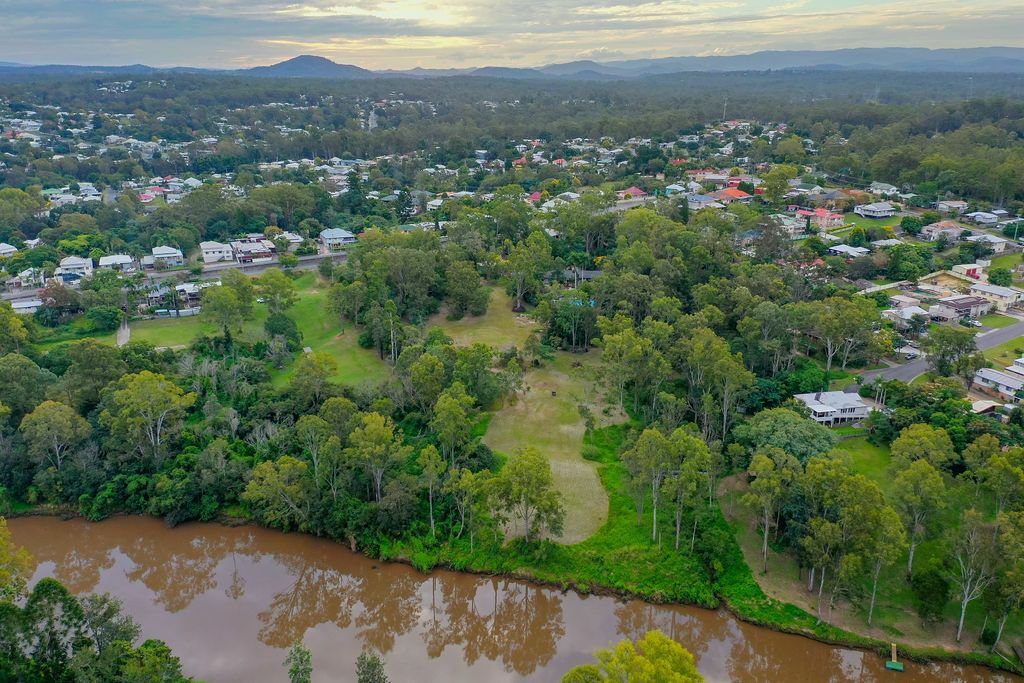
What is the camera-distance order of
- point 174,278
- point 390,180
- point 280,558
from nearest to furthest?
point 280,558
point 174,278
point 390,180

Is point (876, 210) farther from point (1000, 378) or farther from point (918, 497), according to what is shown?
point (918, 497)

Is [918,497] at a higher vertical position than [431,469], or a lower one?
higher

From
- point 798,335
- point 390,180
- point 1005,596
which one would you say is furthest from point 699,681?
point 390,180

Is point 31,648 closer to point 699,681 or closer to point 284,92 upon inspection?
point 699,681

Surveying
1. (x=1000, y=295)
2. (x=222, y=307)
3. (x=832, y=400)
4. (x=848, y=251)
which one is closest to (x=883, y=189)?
(x=848, y=251)

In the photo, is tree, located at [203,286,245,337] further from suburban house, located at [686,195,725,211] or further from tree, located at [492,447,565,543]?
suburban house, located at [686,195,725,211]

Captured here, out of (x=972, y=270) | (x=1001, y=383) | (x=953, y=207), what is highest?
(x=953, y=207)
